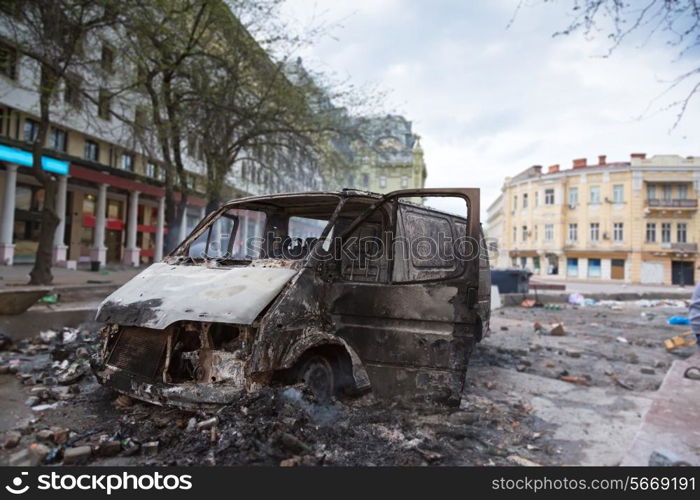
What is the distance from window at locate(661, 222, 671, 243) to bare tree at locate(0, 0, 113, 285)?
47.0 m

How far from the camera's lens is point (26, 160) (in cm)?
1612

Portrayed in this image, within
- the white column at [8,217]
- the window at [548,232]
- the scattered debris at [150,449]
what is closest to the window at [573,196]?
the window at [548,232]

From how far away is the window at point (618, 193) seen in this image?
135 ft

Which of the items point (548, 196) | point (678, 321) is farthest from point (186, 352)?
point (548, 196)

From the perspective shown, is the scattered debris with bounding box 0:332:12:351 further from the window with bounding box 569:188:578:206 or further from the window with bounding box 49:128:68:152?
the window with bounding box 569:188:578:206

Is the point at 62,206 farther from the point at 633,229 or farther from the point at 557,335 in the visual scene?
the point at 633,229

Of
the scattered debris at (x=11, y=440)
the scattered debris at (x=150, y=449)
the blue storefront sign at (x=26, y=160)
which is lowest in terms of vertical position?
the scattered debris at (x=11, y=440)

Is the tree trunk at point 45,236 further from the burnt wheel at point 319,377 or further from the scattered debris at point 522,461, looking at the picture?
the scattered debris at point 522,461

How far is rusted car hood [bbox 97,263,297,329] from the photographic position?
2.96 meters

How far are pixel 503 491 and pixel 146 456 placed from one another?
2.23m

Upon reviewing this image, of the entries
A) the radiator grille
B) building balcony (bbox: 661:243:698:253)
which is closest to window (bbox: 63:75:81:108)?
the radiator grille

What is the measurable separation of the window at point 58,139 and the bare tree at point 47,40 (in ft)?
31.0

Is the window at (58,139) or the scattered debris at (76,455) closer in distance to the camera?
the scattered debris at (76,455)

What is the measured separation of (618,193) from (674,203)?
470 centimetres
